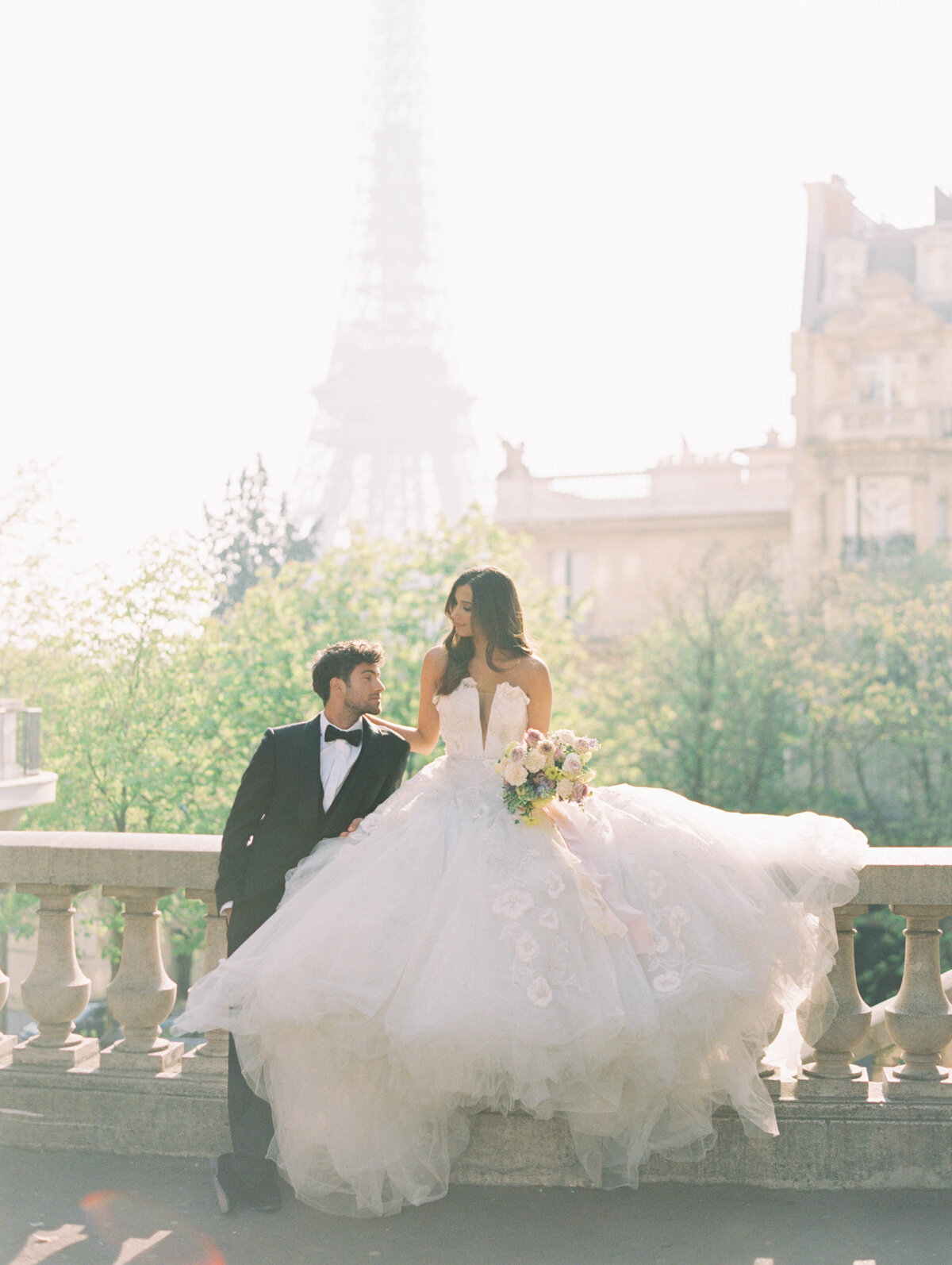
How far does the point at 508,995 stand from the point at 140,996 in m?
1.65

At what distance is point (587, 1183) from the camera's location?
4457 millimetres

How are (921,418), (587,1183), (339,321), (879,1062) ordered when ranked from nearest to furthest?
(587,1183) → (879,1062) → (921,418) → (339,321)

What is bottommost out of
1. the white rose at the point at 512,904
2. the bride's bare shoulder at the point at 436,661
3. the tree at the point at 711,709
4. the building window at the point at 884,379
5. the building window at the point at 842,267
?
the tree at the point at 711,709

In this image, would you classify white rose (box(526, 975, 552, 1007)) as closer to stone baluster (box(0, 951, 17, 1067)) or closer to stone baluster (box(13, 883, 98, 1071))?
stone baluster (box(13, 883, 98, 1071))

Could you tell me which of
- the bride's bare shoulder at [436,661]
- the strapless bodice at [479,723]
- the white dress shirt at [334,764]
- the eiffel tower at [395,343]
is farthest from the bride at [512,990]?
Result: the eiffel tower at [395,343]

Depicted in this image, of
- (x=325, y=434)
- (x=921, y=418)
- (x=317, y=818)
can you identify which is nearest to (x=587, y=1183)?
(x=317, y=818)

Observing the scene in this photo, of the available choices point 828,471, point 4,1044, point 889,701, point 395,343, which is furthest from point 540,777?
point 395,343

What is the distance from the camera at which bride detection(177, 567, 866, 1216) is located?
13.1 ft

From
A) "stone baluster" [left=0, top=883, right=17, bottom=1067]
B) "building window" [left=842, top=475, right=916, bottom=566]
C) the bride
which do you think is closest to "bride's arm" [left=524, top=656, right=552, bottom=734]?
the bride

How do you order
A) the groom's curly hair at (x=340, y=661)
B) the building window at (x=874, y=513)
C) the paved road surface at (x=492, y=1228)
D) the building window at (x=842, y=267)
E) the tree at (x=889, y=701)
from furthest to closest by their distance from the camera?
the building window at (x=842, y=267)
the building window at (x=874, y=513)
the tree at (x=889, y=701)
the groom's curly hair at (x=340, y=661)
the paved road surface at (x=492, y=1228)

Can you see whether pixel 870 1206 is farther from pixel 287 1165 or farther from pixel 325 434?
pixel 325 434

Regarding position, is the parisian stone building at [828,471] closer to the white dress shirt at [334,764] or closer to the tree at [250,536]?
the tree at [250,536]

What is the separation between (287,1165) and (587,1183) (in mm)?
993

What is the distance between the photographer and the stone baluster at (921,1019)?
4.59m
